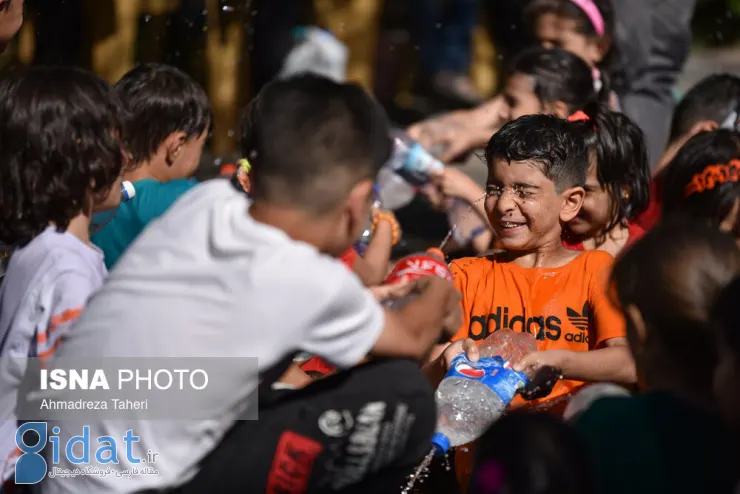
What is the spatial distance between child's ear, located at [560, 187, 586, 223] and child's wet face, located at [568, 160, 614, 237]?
264mm

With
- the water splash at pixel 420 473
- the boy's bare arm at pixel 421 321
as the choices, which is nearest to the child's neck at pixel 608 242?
the water splash at pixel 420 473

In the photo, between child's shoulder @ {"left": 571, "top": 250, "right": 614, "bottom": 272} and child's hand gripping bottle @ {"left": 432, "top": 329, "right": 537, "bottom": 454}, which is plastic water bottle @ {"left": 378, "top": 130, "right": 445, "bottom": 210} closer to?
child's shoulder @ {"left": 571, "top": 250, "right": 614, "bottom": 272}

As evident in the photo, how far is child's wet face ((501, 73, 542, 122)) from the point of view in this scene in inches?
181

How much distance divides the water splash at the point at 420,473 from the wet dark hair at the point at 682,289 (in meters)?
0.93

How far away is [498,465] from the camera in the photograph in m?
1.84

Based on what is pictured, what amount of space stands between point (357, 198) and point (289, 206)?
0.16 m

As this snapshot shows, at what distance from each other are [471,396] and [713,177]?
5.19 feet

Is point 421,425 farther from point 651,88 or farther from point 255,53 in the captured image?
point 255,53

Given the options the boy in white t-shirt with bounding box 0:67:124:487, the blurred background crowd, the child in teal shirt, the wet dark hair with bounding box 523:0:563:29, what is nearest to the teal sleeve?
the child in teal shirt

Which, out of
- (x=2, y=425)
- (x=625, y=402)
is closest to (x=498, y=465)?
(x=625, y=402)

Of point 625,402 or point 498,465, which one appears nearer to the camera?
point 498,465

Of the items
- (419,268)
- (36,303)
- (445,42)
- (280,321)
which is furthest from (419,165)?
(445,42)

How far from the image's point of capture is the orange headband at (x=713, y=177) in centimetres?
389

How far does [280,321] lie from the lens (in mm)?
2180
